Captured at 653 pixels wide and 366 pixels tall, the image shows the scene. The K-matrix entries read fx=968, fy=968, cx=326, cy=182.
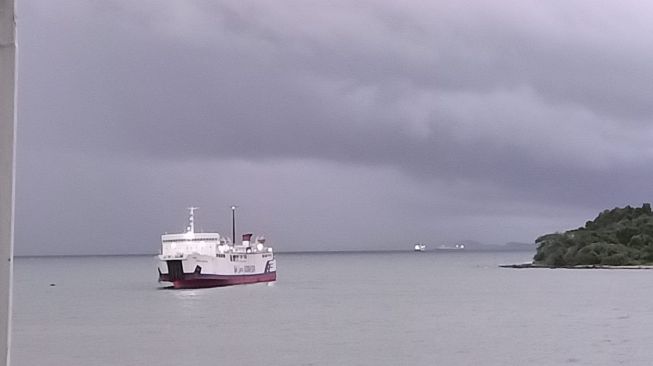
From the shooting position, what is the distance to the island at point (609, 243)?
109000mm

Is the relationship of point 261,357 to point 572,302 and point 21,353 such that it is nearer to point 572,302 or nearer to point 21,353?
point 21,353

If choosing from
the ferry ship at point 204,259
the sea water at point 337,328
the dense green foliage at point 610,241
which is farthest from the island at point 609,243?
the ferry ship at point 204,259

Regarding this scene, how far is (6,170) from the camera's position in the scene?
1.55 meters

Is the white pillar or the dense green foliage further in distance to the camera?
the dense green foliage

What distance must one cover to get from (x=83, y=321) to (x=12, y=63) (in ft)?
149

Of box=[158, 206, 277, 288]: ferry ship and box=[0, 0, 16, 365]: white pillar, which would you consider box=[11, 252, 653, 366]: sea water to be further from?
box=[0, 0, 16, 365]: white pillar

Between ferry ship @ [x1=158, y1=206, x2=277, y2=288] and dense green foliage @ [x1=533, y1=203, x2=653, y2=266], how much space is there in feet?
181

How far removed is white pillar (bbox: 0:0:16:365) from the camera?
1.53 m

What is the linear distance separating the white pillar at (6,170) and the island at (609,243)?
367ft

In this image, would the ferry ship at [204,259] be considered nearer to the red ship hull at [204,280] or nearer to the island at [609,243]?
the red ship hull at [204,280]

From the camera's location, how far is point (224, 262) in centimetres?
6450

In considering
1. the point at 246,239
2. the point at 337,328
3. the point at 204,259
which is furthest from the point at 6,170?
the point at 246,239

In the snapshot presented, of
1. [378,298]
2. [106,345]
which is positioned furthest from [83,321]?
[378,298]

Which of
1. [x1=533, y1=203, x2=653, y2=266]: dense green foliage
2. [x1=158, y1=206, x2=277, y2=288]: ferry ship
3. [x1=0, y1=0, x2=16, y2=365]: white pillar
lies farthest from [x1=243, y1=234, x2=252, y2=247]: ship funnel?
[x1=0, y1=0, x2=16, y2=365]: white pillar
